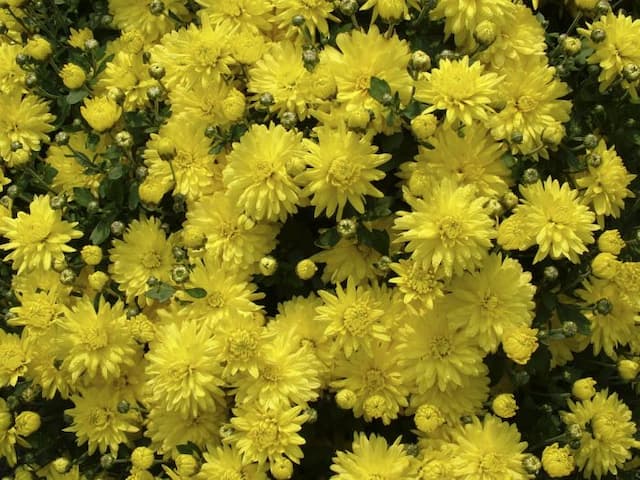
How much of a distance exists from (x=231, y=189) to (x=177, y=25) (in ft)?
3.16

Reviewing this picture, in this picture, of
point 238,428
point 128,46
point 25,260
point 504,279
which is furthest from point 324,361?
→ point 128,46

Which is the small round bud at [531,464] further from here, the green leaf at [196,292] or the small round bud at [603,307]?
the green leaf at [196,292]

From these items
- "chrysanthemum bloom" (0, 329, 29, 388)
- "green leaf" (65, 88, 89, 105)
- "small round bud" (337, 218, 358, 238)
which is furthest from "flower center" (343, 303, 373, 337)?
"green leaf" (65, 88, 89, 105)

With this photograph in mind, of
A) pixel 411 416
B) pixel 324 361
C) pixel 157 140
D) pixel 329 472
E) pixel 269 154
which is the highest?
pixel 269 154

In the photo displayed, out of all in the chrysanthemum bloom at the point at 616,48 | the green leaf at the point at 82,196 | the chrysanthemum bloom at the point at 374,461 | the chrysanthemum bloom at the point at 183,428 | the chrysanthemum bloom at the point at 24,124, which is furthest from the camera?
the chrysanthemum bloom at the point at 24,124

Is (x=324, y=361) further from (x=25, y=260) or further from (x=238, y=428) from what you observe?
(x=25, y=260)

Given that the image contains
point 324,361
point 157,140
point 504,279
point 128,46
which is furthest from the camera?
point 128,46

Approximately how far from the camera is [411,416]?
2564 millimetres

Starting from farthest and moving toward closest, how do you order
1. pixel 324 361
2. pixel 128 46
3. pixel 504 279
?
pixel 128 46
pixel 324 361
pixel 504 279

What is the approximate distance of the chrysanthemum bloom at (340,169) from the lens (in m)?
2.21

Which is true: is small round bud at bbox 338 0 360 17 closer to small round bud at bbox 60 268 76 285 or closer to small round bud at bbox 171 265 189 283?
small round bud at bbox 171 265 189 283

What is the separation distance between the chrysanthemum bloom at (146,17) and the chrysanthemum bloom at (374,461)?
5.91 ft

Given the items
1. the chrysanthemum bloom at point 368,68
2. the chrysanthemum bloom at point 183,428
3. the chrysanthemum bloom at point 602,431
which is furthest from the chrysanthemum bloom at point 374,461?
the chrysanthemum bloom at point 368,68

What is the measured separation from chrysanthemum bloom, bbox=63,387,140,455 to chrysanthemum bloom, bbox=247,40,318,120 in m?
1.19
